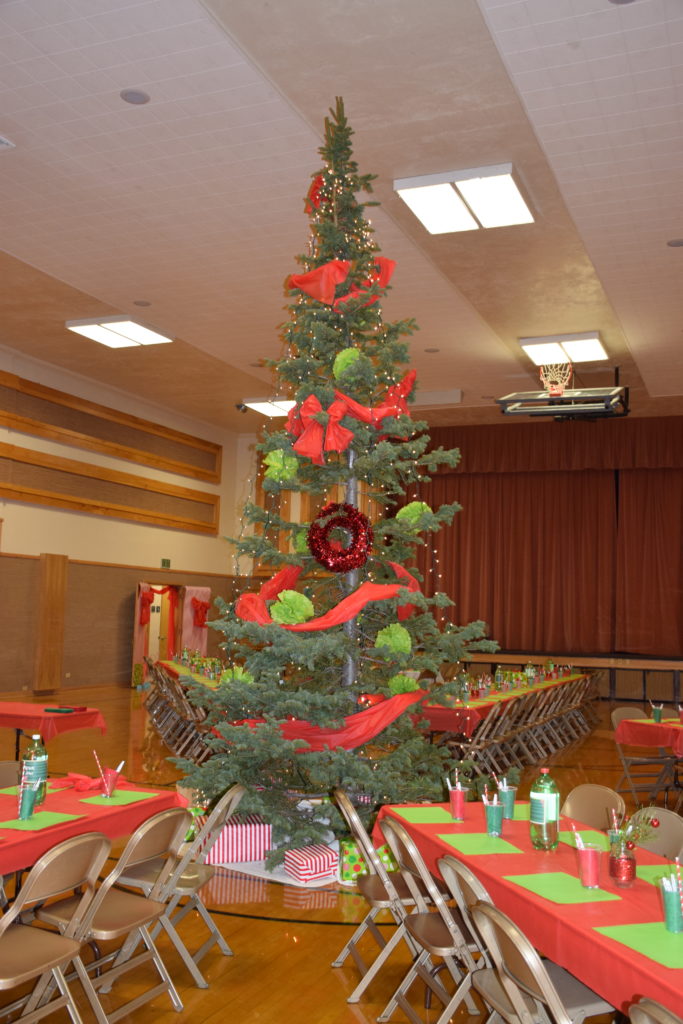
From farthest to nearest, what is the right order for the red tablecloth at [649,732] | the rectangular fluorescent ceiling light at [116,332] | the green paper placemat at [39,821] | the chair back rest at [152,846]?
the rectangular fluorescent ceiling light at [116,332]
the red tablecloth at [649,732]
the green paper placemat at [39,821]
the chair back rest at [152,846]

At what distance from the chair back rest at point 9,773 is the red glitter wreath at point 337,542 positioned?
2280 mm

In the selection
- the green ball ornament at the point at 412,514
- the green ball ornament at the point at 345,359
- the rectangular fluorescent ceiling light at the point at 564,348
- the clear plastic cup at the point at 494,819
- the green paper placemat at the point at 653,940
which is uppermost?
the rectangular fluorescent ceiling light at the point at 564,348

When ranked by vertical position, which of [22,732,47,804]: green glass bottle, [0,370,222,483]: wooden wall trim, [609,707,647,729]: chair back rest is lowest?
[609,707,647,729]: chair back rest

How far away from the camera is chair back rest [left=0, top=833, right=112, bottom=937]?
10.0ft

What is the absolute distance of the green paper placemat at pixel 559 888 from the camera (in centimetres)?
293

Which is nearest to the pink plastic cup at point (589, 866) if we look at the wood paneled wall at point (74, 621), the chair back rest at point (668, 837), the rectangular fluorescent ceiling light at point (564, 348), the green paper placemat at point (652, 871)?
the green paper placemat at point (652, 871)

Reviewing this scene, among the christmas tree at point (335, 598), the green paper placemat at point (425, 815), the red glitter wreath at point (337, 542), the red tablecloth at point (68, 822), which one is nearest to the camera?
the red tablecloth at point (68, 822)

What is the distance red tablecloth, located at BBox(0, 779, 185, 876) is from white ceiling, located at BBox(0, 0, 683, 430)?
466 cm

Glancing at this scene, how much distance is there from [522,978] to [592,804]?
6.50 ft

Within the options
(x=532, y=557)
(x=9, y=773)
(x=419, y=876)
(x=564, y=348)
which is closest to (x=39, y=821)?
(x=9, y=773)

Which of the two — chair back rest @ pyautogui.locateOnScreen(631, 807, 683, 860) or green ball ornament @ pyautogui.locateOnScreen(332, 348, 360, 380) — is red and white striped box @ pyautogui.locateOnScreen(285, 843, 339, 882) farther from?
green ball ornament @ pyautogui.locateOnScreen(332, 348, 360, 380)

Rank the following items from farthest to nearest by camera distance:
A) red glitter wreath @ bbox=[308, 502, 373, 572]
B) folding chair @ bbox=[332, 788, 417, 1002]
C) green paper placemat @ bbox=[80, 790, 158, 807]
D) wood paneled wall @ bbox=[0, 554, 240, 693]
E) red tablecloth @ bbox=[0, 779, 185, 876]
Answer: wood paneled wall @ bbox=[0, 554, 240, 693] < red glitter wreath @ bbox=[308, 502, 373, 572] < green paper placemat @ bbox=[80, 790, 158, 807] < folding chair @ bbox=[332, 788, 417, 1002] < red tablecloth @ bbox=[0, 779, 185, 876]

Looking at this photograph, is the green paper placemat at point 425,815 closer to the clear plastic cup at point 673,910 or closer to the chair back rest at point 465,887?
the chair back rest at point 465,887

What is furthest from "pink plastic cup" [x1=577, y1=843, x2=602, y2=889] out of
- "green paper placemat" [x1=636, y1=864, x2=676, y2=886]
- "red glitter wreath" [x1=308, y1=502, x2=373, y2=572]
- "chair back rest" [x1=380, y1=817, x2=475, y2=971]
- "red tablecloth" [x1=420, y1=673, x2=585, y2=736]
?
"red tablecloth" [x1=420, y1=673, x2=585, y2=736]
